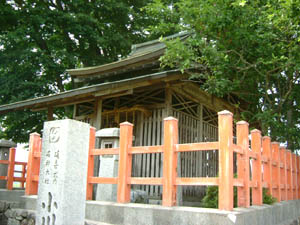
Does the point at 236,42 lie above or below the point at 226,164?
above

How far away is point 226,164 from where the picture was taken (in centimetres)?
500

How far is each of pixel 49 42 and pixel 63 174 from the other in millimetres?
16178

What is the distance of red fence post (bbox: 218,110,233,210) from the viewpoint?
4.91 m

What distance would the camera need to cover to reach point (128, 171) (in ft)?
19.6

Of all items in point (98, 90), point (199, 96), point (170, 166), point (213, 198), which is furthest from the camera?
point (199, 96)

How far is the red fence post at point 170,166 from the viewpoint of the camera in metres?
5.43

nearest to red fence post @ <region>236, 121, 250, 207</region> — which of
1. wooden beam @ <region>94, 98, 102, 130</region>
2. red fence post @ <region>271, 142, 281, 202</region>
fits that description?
red fence post @ <region>271, 142, 281, 202</region>

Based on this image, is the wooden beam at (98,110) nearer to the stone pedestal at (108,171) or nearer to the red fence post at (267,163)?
the stone pedestal at (108,171)

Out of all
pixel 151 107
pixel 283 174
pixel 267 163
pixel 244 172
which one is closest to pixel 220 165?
pixel 244 172

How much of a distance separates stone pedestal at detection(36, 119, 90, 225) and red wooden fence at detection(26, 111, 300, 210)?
3.52 feet

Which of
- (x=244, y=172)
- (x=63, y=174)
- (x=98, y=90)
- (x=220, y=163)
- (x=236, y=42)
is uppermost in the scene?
(x=236, y=42)

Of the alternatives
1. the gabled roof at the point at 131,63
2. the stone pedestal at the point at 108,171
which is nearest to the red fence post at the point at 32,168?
the stone pedestal at the point at 108,171

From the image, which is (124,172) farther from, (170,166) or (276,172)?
(276,172)

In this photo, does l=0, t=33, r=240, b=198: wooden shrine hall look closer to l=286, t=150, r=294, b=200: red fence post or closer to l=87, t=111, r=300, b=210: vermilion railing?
l=286, t=150, r=294, b=200: red fence post
